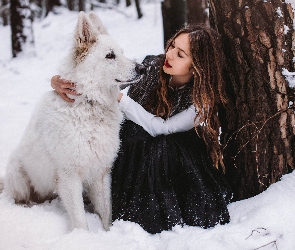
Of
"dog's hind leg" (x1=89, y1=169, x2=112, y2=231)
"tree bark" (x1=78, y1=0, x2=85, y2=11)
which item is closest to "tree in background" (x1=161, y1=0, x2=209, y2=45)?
"dog's hind leg" (x1=89, y1=169, x2=112, y2=231)

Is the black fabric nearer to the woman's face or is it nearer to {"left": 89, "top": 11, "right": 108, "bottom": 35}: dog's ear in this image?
the woman's face

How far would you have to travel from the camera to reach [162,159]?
264 centimetres

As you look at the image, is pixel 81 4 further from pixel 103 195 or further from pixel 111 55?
pixel 103 195

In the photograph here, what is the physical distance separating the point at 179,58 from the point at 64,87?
0.90 metres

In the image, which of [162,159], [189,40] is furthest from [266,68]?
[162,159]

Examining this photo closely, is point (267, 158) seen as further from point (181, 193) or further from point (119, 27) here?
point (119, 27)

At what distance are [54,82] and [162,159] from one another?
40.4 inches

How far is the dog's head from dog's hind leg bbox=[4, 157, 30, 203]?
0.93 metres

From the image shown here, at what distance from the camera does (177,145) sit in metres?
2.68

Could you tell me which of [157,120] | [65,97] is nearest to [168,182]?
[157,120]

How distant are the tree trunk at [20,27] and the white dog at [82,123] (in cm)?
765

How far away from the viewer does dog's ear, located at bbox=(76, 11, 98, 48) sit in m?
2.40

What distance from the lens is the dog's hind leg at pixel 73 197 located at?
2.55 metres

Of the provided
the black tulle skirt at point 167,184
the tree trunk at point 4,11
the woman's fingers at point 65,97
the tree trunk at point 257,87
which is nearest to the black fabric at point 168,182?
the black tulle skirt at point 167,184
